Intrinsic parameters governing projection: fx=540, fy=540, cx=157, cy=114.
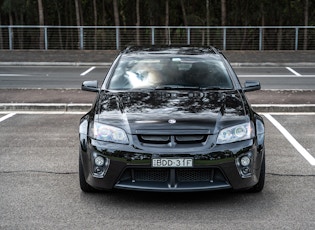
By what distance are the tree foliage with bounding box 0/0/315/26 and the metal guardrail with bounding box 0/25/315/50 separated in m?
15.6

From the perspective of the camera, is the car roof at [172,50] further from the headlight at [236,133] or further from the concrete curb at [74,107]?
the concrete curb at [74,107]

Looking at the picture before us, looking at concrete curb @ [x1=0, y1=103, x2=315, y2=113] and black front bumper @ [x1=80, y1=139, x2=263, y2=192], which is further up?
black front bumper @ [x1=80, y1=139, x2=263, y2=192]

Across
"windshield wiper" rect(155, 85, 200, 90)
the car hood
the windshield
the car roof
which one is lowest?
the car hood

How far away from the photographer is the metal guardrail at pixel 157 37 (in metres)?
26.1

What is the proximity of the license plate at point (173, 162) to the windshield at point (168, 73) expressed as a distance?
1431mm

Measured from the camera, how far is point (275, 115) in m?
10.3

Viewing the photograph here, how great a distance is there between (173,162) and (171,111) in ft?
2.13

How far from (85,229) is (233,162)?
148cm

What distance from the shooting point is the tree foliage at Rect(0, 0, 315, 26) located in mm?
47062

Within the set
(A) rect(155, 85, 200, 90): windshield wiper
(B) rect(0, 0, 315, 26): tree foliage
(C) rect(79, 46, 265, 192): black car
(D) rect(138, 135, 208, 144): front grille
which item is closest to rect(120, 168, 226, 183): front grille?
(C) rect(79, 46, 265, 192): black car

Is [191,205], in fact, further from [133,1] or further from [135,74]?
[133,1]

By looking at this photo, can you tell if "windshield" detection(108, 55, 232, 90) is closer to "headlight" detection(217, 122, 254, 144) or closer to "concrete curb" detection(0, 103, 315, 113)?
"headlight" detection(217, 122, 254, 144)

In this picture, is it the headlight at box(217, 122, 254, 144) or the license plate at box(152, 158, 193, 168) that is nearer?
the license plate at box(152, 158, 193, 168)

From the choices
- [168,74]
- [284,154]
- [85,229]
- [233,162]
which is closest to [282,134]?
[284,154]
